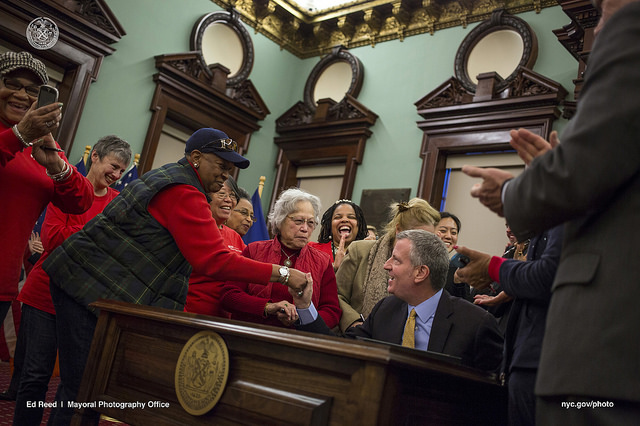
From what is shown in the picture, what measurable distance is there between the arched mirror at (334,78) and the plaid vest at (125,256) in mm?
5520

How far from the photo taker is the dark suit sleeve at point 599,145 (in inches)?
40.8

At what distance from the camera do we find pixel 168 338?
70.3 inches

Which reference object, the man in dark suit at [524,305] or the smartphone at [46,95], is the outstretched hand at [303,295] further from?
the smartphone at [46,95]

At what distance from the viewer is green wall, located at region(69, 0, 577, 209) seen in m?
6.04

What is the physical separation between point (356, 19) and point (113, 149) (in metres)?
5.26

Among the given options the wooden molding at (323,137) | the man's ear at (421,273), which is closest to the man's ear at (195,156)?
the man's ear at (421,273)

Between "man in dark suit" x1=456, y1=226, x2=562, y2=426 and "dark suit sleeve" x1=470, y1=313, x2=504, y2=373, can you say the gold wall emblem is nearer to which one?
"man in dark suit" x1=456, y1=226, x2=562, y2=426

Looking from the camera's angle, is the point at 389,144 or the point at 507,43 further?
the point at 389,144

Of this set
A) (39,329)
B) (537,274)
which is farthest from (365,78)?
(537,274)

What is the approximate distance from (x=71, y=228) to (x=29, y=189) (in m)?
0.55

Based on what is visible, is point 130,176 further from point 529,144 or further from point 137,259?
point 529,144

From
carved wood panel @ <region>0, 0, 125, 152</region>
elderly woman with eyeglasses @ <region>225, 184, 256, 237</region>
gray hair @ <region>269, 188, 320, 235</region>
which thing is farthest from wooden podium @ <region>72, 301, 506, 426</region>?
carved wood panel @ <region>0, 0, 125, 152</region>

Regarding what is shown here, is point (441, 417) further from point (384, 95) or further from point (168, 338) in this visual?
point (384, 95)

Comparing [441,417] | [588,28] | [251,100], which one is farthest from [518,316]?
[251,100]
